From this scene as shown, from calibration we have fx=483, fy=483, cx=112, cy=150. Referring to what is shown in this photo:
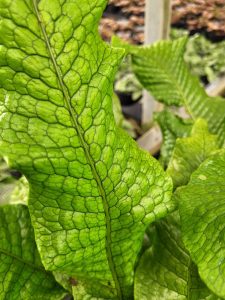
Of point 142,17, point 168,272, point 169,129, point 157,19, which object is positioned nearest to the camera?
point 168,272

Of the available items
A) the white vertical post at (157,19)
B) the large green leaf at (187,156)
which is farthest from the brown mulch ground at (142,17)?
the large green leaf at (187,156)

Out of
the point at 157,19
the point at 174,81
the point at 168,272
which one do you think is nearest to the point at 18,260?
the point at 168,272

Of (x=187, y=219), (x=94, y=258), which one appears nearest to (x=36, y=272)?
(x=94, y=258)

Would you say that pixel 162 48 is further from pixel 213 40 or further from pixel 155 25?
pixel 213 40

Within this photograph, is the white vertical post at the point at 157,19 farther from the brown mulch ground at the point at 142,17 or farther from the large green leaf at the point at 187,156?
the large green leaf at the point at 187,156

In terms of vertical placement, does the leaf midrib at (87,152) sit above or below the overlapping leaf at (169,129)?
above

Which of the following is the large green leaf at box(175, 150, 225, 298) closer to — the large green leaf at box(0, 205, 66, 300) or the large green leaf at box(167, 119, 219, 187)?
the large green leaf at box(167, 119, 219, 187)

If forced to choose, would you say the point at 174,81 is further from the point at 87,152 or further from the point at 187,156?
the point at 87,152

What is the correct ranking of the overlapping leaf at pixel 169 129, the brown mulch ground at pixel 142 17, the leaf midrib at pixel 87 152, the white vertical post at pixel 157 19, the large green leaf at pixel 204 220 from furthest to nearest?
the brown mulch ground at pixel 142 17
the white vertical post at pixel 157 19
the overlapping leaf at pixel 169 129
the large green leaf at pixel 204 220
the leaf midrib at pixel 87 152
